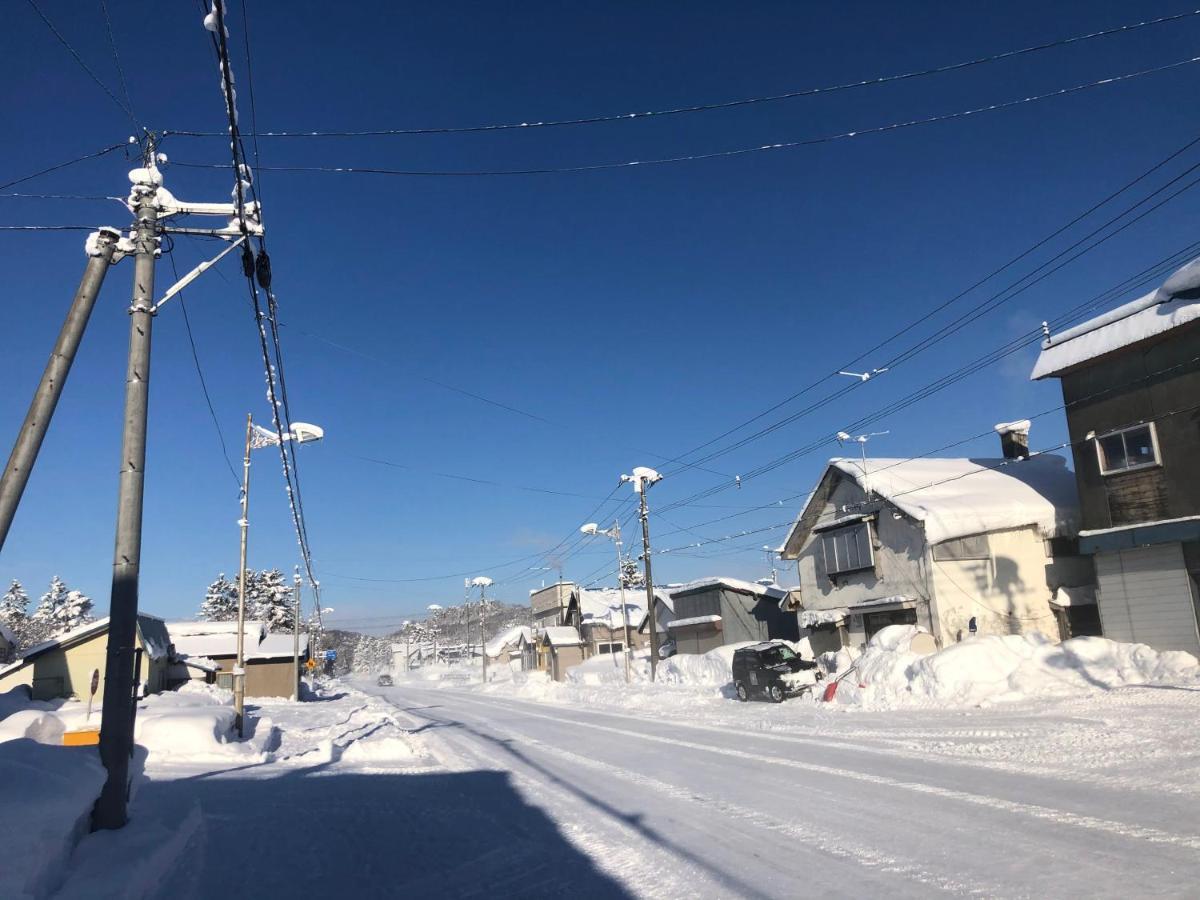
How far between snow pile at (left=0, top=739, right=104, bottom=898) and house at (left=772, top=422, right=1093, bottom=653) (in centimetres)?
2443

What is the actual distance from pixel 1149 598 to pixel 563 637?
4799cm

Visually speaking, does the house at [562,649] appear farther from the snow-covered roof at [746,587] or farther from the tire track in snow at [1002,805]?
the tire track in snow at [1002,805]

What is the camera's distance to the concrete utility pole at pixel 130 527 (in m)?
8.08

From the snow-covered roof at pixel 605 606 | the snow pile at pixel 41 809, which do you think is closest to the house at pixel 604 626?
the snow-covered roof at pixel 605 606

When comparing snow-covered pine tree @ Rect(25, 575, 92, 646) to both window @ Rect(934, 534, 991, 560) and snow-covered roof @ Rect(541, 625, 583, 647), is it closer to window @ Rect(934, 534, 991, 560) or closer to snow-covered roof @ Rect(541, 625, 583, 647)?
snow-covered roof @ Rect(541, 625, 583, 647)

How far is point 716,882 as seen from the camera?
6.60 metres

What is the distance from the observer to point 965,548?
2720 cm

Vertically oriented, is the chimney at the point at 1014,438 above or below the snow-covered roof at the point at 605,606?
above

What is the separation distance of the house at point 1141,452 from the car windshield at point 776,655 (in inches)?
353

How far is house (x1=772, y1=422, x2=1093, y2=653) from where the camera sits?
26734 millimetres

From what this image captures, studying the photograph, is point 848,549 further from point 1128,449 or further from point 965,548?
point 1128,449

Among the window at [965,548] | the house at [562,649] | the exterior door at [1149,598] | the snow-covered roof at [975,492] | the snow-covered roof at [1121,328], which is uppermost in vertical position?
the snow-covered roof at [1121,328]

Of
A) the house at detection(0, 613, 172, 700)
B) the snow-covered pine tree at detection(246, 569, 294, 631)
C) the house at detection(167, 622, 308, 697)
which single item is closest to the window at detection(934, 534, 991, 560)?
the house at detection(0, 613, 172, 700)

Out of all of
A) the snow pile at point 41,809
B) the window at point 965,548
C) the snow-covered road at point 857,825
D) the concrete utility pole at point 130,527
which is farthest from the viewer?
the window at point 965,548
